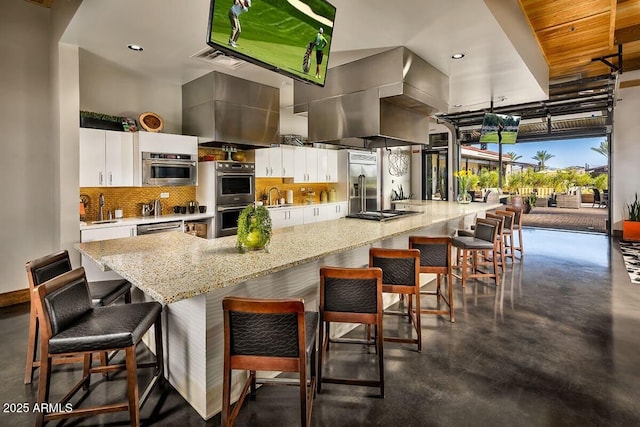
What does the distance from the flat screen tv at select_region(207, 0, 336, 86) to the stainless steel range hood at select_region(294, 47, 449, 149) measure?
1.20 m

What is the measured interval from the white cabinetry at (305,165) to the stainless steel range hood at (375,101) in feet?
7.56

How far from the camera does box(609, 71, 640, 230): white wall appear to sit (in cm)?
764

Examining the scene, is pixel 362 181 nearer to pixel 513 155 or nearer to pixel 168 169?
pixel 168 169

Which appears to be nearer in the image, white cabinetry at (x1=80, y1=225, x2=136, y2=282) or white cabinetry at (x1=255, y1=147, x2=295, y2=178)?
white cabinetry at (x1=80, y1=225, x2=136, y2=282)

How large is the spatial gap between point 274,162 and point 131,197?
242cm

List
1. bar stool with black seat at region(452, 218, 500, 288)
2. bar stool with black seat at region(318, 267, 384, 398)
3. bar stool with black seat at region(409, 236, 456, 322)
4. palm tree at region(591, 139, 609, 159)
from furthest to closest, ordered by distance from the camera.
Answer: palm tree at region(591, 139, 609, 159) → bar stool with black seat at region(452, 218, 500, 288) → bar stool with black seat at region(409, 236, 456, 322) → bar stool with black seat at region(318, 267, 384, 398)

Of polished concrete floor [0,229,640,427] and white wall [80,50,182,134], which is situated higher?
white wall [80,50,182,134]

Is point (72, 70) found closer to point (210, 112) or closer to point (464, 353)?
point (210, 112)

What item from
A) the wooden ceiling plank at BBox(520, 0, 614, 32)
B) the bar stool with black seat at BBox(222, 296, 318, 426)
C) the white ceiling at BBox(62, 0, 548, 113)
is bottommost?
the bar stool with black seat at BBox(222, 296, 318, 426)

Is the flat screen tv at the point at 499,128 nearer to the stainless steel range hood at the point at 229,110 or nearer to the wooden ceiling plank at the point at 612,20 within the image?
the wooden ceiling plank at the point at 612,20

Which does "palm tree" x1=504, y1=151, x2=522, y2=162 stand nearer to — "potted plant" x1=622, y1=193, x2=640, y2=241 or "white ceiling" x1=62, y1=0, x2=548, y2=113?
A: "potted plant" x1=622, y1=193, x2=640, y2=241

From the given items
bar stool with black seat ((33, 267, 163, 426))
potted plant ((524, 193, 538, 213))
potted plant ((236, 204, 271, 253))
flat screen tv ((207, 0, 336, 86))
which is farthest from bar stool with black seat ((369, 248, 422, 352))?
potted plant ((524, 193, 538, 213))

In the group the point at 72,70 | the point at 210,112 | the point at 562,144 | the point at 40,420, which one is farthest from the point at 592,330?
the point at 562,144

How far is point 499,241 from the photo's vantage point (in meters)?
5.14
